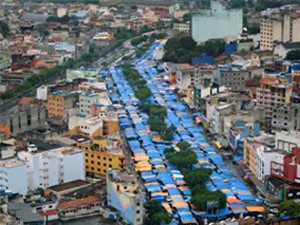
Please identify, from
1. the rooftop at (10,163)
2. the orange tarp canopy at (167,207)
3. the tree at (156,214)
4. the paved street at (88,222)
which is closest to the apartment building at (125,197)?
the tree at (156,214)

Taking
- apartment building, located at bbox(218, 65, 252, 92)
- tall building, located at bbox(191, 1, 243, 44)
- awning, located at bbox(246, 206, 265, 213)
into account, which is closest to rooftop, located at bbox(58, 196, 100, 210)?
awning, located at bbox(246, 206, 265, 213)

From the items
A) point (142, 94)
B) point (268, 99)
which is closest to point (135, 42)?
point (142, 94)

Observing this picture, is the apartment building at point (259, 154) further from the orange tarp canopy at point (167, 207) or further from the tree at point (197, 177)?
the orange tarp canopy at point (167, 207)

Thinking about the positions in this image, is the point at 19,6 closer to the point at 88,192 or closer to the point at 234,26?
the point at 234,26

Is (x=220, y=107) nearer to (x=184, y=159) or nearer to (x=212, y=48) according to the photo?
(x=184, y=159)

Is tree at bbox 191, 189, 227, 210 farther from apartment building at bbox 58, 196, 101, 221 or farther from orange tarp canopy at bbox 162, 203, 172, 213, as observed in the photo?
apartment building at bbox 58, 196, 101, 221

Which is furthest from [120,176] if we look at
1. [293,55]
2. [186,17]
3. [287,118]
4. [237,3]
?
[237,3]
